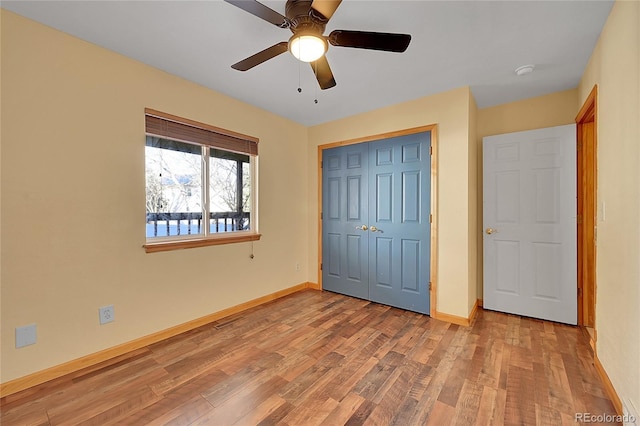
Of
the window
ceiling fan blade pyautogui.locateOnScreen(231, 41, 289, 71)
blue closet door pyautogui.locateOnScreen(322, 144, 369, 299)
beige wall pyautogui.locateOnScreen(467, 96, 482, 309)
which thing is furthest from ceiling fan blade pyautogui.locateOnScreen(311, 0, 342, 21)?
blue closet door pyautogui.locateOnScreen(322, 144, 369, 299)

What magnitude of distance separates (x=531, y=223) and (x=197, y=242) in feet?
11.4

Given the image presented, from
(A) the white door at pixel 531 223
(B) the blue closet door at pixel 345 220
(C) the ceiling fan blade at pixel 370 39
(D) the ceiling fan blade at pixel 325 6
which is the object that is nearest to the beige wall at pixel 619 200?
(A) the white door at pixel 531 223

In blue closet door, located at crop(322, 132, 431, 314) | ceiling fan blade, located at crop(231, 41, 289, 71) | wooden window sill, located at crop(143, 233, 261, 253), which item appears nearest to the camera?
ceiling fan blade, located at crop(231, 41, 289, 71)

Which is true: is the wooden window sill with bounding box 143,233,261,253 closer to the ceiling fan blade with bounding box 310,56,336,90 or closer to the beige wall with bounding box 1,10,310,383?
the beige wall with bounding box 1,10,310,383

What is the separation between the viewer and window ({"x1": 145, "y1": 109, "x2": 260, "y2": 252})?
2455mm

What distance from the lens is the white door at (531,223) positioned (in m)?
2.69

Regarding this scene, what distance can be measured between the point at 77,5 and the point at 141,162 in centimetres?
107

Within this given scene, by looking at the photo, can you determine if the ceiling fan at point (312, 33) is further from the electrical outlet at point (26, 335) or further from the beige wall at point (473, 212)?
the electrical outlet at point (26, 335)

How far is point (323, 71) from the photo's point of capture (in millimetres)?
1854

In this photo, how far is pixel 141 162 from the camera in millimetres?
2309

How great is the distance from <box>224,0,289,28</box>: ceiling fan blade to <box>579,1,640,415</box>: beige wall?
5.88 feet

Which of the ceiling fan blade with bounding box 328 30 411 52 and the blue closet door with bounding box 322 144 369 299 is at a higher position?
the ceiling fan blade with bounding box 328 30 411 52

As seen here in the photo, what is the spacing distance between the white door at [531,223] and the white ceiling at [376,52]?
602 mm

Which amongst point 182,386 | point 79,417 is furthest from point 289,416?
point 79,417
